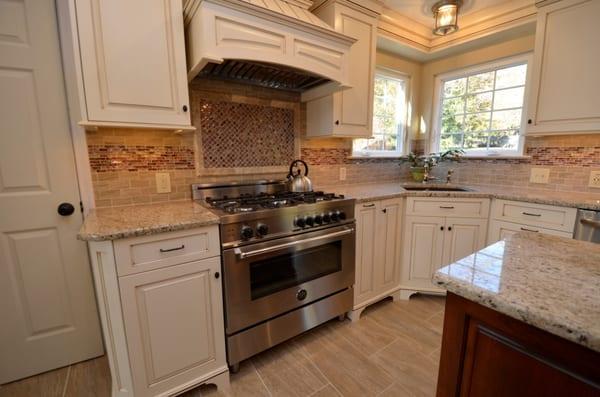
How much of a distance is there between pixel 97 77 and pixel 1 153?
672 millimetres

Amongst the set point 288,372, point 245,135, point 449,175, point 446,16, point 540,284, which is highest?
point 446,16

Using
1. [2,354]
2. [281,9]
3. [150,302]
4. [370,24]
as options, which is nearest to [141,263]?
[150,302]

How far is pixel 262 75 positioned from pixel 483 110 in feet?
7.41

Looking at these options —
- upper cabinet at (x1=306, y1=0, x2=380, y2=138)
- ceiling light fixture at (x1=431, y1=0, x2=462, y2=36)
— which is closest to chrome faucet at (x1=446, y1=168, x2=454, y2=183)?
upper cabinet at (x1=306, y1=0, x2=380, y2=138)

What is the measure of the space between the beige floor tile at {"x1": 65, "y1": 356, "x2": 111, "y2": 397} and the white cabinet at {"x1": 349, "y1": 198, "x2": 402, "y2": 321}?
1605 mm

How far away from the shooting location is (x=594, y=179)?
2117 millimetres

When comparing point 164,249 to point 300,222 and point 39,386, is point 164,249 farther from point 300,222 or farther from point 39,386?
point 39,386

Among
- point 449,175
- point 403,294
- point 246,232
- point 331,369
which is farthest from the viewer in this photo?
point 449,175

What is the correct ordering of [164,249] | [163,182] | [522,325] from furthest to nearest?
[163,182] → [164,249] → [522,325]

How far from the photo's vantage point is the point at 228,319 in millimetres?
1493

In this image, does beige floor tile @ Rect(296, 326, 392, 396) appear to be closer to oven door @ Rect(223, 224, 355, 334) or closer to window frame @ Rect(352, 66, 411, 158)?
oven door @ Rect(223, 224, 355, 334)

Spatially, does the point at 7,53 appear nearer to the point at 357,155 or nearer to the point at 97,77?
the point at 97,77

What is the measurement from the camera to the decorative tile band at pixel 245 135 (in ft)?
6.33

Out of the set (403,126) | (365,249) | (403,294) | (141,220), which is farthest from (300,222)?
(403,126)
